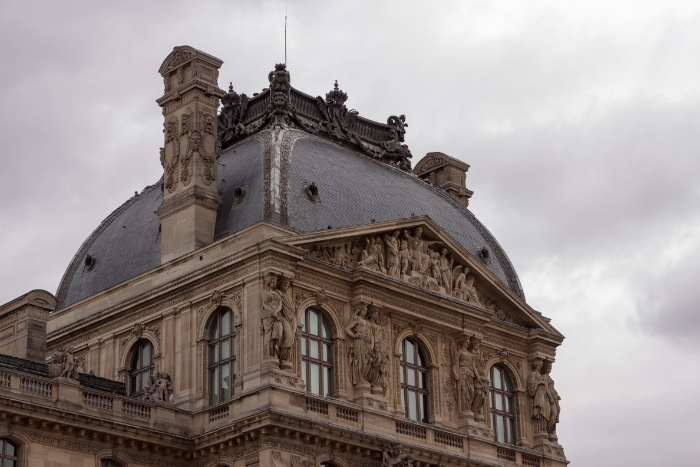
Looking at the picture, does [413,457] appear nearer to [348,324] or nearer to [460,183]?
[348,324]

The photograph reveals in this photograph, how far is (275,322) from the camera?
45.1 meters

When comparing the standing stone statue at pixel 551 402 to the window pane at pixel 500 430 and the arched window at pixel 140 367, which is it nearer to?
the window pane at pixel 500 430

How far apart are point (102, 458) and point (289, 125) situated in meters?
14.2

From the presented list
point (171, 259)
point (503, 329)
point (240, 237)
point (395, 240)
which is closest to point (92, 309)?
point (171, 259)

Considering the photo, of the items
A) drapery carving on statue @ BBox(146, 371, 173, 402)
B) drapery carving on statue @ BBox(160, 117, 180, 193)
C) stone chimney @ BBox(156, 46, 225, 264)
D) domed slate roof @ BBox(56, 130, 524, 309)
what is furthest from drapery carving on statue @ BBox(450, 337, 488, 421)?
drapery carving on statue @ BBox(160, 117, 180, 193)

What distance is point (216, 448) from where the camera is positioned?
4528 cm

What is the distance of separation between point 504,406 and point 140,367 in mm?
12529

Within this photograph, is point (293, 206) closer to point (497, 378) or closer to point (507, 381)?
point (497, 378)

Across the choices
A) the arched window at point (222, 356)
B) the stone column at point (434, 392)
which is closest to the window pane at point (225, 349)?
the arched window at point (222, 356)

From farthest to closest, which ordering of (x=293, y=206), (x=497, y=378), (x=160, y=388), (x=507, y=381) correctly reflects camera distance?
(x=507, y=381)
(x=497, y=378)
(x=293, y=206)
(x=160, y=388)

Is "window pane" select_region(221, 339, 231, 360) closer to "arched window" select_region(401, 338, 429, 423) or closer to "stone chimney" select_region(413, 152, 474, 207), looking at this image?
"arched window" select_region(401, 338, 429, 423)

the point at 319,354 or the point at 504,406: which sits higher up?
the point at 504,406

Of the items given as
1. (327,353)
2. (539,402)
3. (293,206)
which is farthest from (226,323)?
(539,402)

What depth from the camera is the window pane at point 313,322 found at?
47.2 metres
